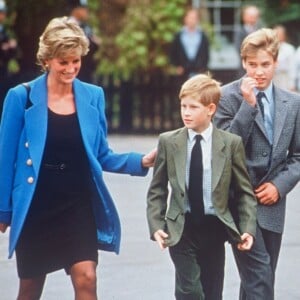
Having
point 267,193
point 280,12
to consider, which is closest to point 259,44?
point 267,193

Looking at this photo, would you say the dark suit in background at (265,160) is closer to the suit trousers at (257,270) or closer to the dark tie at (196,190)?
the suit trousers at (257,270)

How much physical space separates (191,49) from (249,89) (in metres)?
12.5

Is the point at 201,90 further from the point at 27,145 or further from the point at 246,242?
the point at 27,145

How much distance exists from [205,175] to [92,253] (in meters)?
0.66

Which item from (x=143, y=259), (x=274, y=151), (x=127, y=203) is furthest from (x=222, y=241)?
(x=127, y=203)

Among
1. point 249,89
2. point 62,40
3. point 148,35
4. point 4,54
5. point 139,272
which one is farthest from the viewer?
point 148,35

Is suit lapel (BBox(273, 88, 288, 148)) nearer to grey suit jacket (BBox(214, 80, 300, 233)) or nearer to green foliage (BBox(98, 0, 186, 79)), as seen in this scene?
grey suit jacket (BBox(214, 80, 300, 233))

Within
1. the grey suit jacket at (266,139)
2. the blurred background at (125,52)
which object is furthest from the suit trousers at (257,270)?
the blurred background at (125,52)

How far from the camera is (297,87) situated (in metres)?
18.3

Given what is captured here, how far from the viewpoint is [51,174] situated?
567 centimetres

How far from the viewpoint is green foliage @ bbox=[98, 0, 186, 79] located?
2089 centimetres

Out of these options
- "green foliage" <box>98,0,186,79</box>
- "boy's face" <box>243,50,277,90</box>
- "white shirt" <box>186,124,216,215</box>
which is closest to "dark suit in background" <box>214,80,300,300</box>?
"boy's face" <box>243,50,277,90</box>

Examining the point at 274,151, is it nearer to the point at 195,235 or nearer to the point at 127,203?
the point at 195,235

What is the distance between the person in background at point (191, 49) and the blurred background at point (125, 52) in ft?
1.27
